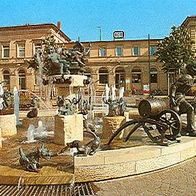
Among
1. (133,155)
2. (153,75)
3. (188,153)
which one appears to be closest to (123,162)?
(133,155)

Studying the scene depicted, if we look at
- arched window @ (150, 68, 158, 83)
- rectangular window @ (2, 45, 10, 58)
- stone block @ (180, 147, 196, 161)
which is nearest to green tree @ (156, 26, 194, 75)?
arched window @ (150, 68, 158, 83)

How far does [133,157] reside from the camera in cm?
589

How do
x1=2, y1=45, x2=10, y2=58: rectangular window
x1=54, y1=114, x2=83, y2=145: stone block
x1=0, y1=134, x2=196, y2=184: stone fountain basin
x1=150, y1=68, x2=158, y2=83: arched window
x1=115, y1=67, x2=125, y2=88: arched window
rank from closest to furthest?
x1=0, y1=134, x2=196, y2=184: stone fountain basin → x1=54, y1=114, x2=83, y2=145: stone block → x1=150, y1=68, x2=158, y2=83: arched window → x1=115, y1=67, x2=125, y2=88: arched window → x1=2, y1=45, x2=10, y2=58: rectangular window

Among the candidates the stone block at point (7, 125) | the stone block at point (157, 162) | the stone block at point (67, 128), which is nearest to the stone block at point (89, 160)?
the stone block at point (157, 162)

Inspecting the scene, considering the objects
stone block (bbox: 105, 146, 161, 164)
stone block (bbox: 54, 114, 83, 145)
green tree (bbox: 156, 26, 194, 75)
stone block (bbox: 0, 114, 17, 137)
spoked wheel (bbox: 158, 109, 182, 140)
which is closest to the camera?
stone block (bbox: 105, 146, 161, 164)

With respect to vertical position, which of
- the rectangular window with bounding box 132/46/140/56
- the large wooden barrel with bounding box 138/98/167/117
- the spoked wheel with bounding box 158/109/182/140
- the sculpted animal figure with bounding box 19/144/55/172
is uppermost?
the rectangular window with bounding box 132/46/140/56

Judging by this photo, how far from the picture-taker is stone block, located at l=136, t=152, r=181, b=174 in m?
5.93

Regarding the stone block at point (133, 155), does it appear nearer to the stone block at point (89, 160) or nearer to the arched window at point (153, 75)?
the stone block at point (89, 160)

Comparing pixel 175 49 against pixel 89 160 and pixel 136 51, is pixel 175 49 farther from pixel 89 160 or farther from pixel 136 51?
pixel 89 160

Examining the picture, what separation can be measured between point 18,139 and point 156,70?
45.4 metres

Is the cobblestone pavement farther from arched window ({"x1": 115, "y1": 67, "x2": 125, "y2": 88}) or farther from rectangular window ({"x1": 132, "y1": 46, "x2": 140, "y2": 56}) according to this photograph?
rectangular window ({"x1": 132, "y1": 46, "x2": 140, "y2": 56})

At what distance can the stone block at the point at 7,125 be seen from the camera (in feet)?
36.3

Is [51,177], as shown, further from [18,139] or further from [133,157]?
[18,139]

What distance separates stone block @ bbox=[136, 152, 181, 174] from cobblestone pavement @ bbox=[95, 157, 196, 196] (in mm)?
91
